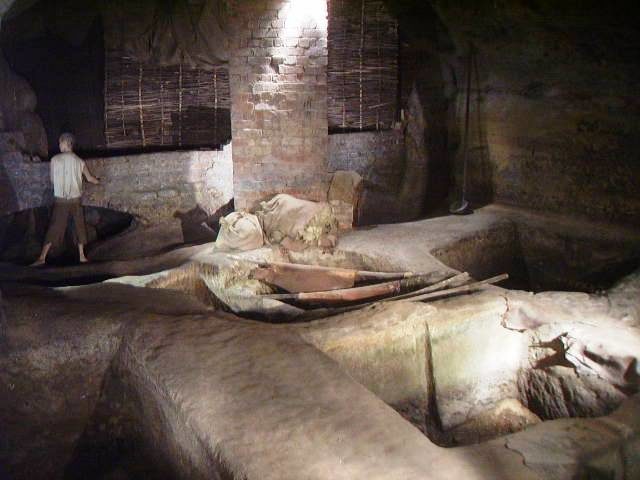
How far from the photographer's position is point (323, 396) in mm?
3250

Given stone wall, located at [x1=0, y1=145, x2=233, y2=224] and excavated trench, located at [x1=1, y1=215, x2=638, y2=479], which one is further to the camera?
stone wall, located at [x1=0, y1=145, x2=233, y2=224]

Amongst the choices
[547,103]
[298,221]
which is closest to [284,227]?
[298,221]

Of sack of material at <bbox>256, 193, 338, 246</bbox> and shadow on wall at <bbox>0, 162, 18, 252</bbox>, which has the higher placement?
shadow on wall at <bbox>0, 162, 18, 252</bbox>

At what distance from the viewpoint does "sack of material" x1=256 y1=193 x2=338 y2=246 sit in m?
6.34

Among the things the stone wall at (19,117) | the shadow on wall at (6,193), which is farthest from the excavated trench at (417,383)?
the stone wall at (19,117)

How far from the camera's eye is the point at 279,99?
671cm

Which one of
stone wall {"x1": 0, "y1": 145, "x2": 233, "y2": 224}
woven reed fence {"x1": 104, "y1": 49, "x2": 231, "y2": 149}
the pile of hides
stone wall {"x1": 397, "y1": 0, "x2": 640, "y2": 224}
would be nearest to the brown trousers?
stone wall {"x1": 0, "y1": 145, "x2": 233, "y2": 224}

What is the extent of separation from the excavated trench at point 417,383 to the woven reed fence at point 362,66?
458 cm

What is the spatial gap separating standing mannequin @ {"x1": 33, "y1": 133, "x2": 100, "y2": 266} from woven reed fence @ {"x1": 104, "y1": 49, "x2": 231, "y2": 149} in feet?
8.50

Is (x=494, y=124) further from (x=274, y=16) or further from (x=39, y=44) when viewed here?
(x=39, y=44)

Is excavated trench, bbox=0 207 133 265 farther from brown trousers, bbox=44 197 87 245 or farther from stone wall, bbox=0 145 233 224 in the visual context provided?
brown trousers, bbox=44 197 87 245

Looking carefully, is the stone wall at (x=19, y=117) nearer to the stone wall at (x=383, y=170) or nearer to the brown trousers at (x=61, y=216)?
the brown trousers at (x=61, y=216)

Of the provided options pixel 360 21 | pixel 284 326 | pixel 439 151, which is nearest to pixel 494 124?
pixel 439 151

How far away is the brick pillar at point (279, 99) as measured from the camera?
21.4ft
